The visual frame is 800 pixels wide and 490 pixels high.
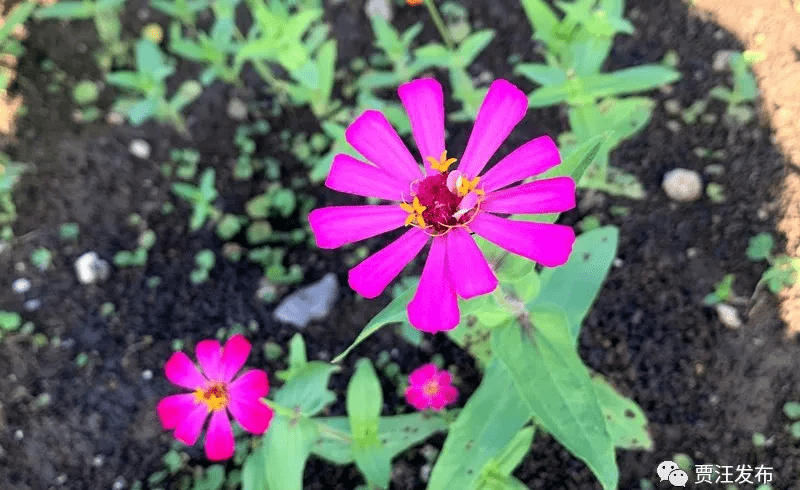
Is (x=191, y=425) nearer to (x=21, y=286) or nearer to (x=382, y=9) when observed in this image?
(x=21, y=286)

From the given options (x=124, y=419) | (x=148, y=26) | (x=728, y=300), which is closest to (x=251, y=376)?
(x=124, y=419)

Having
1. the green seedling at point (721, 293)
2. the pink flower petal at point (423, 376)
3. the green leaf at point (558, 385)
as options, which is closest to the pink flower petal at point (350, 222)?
the green leaf at point (558, 385)

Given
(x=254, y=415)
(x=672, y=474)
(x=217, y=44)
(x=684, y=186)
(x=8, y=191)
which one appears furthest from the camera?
(x=8, y=191)

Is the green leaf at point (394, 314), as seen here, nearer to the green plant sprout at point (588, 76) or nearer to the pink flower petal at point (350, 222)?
the pink flower petal at point (350, 222)

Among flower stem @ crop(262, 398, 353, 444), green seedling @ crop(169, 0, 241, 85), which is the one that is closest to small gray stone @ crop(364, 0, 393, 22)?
green seedling @ crop(169, 0, 241, 85)

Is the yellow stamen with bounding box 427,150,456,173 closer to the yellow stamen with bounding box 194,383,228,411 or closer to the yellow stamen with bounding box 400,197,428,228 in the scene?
the yellow stamen with bounding box 400,197,428,228

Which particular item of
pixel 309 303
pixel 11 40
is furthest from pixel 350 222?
pixel 11 40
